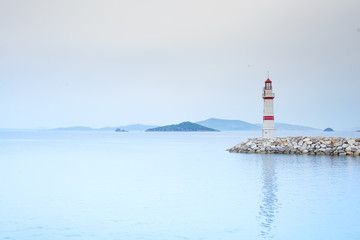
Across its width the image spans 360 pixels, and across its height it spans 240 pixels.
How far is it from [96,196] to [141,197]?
6.06ft

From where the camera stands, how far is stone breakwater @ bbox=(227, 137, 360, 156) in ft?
104

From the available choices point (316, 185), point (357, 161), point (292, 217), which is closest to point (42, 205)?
point (292, 217)

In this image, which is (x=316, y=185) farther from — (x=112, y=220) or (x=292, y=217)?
(x=112, y=220)

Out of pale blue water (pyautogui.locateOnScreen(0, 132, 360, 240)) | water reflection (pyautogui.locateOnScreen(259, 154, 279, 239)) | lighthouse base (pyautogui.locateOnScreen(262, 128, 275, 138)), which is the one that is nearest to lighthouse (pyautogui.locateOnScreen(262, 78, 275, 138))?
lighthouse base (pyautogui.locateOnScreen(262, 128, 275, 138))

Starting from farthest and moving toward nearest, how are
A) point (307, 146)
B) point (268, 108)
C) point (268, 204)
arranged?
point (268, 108) < point (307, 146) < point (268, 204)

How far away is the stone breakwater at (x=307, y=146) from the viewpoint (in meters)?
31.8

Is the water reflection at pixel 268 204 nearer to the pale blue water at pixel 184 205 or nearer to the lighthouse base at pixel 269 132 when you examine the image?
the pale blue water at pixel 184 205

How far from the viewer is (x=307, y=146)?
33406 mm

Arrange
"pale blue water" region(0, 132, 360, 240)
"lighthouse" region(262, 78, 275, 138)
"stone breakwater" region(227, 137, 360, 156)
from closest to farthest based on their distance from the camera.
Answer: "pale blue water" region(0, 132, 360, 240) → "stone breakwater" region(227, 137, 360, 156) → "lighthouse" region(262, 78, 275, 138)

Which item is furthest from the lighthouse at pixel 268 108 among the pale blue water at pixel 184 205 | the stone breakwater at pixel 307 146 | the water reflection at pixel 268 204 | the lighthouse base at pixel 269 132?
the water reflection at pixel 268 204

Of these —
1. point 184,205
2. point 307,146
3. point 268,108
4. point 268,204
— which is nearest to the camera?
point 268,204

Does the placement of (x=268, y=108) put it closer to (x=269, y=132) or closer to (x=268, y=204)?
(x=269, y=132)

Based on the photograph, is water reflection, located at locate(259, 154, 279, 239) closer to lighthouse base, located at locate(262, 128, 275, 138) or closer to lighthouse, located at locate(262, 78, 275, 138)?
lighthouse, located at locate(262, 78, 275, 138)

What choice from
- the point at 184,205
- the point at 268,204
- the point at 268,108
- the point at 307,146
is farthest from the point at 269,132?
the point at 184,205
